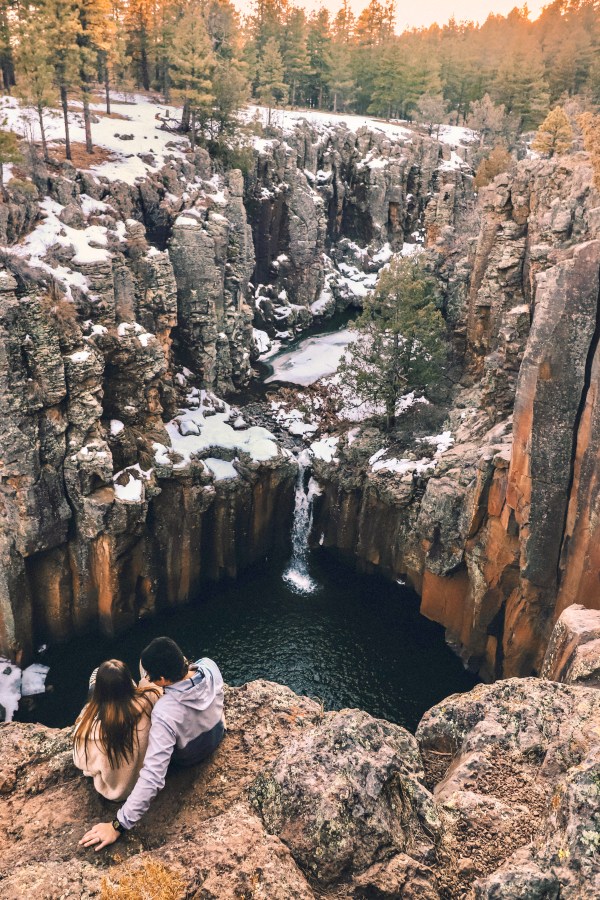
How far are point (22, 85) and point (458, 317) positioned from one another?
2878 centimetres

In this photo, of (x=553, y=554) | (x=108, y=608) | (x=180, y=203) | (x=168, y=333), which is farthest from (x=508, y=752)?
(x=180, y=203)

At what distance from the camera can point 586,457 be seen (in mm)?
19562

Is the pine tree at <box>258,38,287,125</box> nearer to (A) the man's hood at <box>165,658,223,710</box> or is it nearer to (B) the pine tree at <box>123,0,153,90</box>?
(B) the pine tree at <box>123,0,153,90</box>

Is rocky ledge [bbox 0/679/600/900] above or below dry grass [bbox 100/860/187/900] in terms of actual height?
below

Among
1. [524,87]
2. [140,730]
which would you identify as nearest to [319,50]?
[524,87]

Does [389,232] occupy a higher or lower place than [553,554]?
higher

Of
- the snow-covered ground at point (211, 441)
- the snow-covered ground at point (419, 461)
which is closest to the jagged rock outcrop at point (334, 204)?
the snow-covered ground at point (211, 441)

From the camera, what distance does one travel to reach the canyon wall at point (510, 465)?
19.9 meters

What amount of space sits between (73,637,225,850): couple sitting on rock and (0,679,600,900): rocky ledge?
0.85 feet

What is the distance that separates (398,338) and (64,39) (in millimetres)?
28228

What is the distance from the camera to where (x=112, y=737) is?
18.3 ft

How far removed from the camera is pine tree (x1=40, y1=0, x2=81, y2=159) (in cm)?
3650

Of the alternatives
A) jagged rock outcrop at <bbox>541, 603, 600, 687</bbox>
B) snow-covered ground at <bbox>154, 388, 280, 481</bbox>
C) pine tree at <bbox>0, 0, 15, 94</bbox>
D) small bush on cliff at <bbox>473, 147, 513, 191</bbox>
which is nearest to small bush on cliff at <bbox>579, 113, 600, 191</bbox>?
small bush on cliff at <bbox>473, 147, 513, 191</bbox>

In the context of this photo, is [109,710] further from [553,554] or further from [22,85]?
[22,85]
